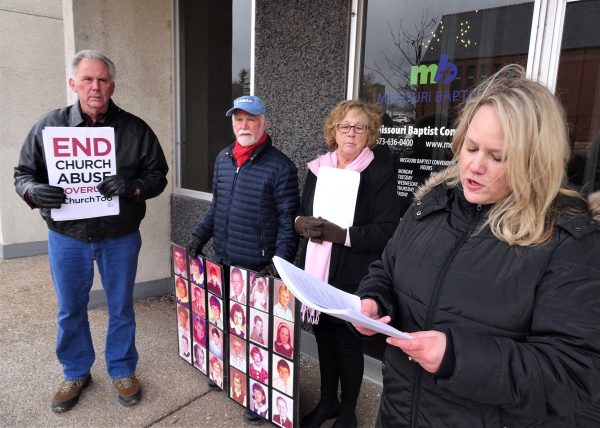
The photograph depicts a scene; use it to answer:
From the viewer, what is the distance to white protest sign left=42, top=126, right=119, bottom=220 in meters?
2.38

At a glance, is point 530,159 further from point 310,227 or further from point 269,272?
point 269,272

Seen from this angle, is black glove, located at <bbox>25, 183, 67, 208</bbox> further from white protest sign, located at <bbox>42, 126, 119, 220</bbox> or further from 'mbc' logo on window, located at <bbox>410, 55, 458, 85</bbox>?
'mbc' logo on window, located at <bbox>410, 55, 458, 85</bbox>

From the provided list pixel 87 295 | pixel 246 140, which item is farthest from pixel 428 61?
pixel 87 295

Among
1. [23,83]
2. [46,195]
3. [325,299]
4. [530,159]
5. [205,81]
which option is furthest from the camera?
[23,83]

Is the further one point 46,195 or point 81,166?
point 81,166

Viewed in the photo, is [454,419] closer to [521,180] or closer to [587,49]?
[521,180]

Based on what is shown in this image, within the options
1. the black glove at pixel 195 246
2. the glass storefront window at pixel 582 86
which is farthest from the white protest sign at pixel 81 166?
the glass storefront window at pixel 582 86

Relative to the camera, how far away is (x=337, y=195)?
7.21 feet

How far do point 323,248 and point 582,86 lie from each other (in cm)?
156

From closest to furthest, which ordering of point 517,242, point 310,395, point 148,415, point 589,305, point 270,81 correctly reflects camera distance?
point 589,305 → point 517,242 → point 148,415 → point 310,395 → point 270,81

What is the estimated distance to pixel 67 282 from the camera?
2.55 meters

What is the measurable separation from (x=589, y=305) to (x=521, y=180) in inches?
13.0

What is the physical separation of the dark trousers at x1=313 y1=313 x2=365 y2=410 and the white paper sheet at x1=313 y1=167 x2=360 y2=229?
1.86 feet

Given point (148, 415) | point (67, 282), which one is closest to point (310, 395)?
point (148, 415)
